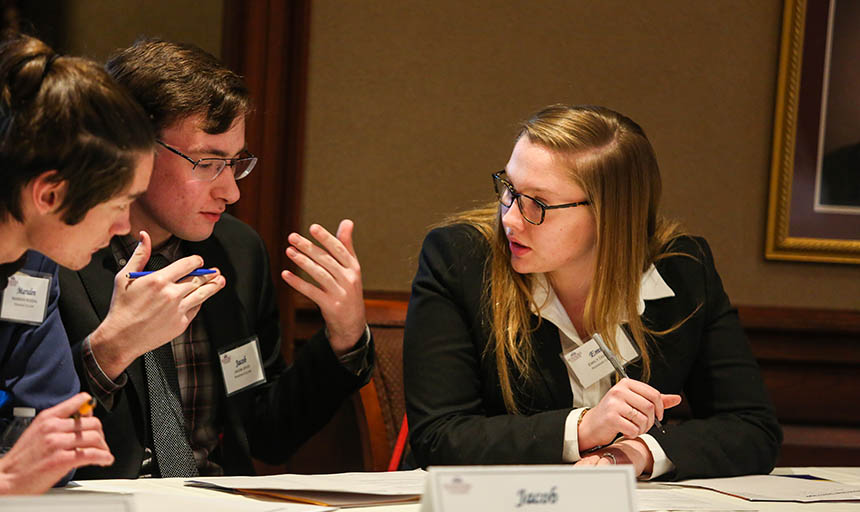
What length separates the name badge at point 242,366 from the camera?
212 cm

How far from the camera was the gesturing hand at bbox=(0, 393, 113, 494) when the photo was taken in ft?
3.90

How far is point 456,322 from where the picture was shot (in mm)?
2113

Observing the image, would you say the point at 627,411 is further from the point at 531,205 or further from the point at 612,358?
the point at 531,205

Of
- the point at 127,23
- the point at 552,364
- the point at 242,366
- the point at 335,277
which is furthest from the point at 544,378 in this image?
the point at 127,23

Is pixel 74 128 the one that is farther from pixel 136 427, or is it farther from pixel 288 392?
pixel 288 392

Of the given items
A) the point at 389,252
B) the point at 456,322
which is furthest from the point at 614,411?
the point at 389,252

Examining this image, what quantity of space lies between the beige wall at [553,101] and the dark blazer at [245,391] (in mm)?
1147

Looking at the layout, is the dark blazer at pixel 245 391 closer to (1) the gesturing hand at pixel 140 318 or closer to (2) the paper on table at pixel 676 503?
(1) the gesturing hand at pixel 140 318

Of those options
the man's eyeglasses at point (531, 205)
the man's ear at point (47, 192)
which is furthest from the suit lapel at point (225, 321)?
the man's ear at point (47, 192)

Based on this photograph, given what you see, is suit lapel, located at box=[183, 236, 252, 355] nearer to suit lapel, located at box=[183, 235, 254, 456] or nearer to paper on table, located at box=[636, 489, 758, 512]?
suit lapel, located at box=[183, 235, 254, 456]

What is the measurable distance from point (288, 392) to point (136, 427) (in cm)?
38

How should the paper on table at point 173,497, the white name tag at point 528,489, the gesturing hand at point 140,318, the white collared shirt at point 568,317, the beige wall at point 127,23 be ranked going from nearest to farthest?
the white name tag at point 528,489, the paper on table at point 173,497, the gesturing hand at point 140,318, the white collared shirt at point 568,317, the beige wall at point 127,23

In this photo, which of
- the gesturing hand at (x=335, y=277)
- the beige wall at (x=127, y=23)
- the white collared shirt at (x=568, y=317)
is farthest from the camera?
the beige wall at (x=127, y=23)

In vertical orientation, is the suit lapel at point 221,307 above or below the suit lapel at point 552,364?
above
